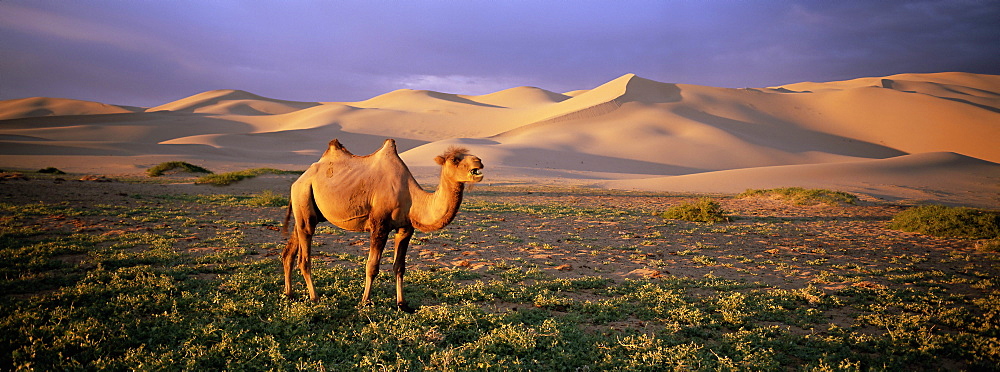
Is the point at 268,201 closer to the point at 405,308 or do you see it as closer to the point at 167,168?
the point at 405,308

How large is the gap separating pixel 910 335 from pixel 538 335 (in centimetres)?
477

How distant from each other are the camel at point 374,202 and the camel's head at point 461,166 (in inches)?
0.5

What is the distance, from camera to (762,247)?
460 inches

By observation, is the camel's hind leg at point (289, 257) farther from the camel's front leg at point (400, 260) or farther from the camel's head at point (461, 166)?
the camel's head at point (461, 166)

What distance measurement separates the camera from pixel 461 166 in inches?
195

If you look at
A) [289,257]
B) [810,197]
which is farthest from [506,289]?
[810,197]

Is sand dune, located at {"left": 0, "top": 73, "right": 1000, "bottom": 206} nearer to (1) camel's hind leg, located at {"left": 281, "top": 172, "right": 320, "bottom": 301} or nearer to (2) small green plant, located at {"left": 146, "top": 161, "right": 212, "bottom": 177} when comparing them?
(2) small green plant, located at {"left": 146, "top": 161, "right": 212, "bottom": 177}

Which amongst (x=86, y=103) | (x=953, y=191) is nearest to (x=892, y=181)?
(x=953, y=191)

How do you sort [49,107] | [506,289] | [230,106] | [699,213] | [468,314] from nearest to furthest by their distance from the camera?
[468,314], [506,289], [699,213], [230,106], [49,107]

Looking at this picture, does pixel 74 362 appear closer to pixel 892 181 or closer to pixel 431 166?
pixel 431 166

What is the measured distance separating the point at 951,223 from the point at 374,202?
18.8 meters

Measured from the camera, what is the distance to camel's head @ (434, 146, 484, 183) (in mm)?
4762

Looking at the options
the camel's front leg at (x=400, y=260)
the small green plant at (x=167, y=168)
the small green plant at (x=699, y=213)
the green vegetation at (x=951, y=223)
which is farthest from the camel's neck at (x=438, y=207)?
the small green plant at (x=167, y=168)

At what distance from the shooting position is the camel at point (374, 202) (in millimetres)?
5316
